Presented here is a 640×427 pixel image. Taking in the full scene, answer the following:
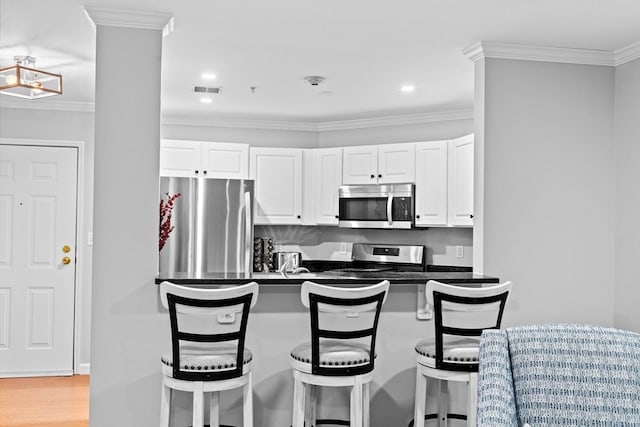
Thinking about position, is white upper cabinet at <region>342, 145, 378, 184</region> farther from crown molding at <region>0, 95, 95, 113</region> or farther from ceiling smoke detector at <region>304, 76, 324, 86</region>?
crown molding at <region>0, 95, 95, 113</region>

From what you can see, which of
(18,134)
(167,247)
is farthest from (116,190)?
(18,134)

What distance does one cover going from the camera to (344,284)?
3416 millimetres

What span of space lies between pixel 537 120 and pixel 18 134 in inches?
176

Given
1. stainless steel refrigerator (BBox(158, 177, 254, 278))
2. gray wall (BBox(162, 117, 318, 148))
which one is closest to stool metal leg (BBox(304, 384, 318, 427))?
stainless steel refrigerator (BBox(158, 177, 254, 278))

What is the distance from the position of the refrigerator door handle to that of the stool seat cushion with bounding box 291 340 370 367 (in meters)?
2.37

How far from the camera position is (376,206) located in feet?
19.8

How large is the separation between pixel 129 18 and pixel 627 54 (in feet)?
9.75

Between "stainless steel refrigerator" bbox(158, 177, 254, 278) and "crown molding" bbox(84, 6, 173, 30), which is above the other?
"crown molding" bbox(84, 6, 173, 30)

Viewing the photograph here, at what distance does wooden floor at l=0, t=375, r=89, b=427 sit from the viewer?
14.3 feet

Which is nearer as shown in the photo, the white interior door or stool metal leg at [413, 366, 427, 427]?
stool metal leg at [413, 366, 427, 427]

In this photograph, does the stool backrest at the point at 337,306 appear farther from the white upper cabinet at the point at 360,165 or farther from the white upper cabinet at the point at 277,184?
the white upper cabinet at the point at 277,184

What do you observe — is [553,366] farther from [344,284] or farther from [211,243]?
[211,243]

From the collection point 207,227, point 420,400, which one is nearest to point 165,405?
point 420,400

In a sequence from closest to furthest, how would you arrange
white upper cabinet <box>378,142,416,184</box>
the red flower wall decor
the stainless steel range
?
the red flower wall decor < white upper cabinet <box>378,142,416,184</box> < the stainless steel range
